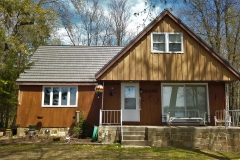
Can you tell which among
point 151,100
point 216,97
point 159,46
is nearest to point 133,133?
point 151,100

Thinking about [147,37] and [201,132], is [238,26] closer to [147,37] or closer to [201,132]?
[147,37]

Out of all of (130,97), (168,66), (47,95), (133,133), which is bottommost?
(133,133)

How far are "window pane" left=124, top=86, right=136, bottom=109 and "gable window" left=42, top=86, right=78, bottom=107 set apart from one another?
3.20 m

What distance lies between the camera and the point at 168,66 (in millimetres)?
11688

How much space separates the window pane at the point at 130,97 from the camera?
1259cm

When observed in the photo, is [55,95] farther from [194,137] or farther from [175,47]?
[194,137]

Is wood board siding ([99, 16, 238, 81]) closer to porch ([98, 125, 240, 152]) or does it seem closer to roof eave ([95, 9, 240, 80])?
roof eave ([95, 9, 240, 80])

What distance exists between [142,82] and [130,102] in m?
1.32

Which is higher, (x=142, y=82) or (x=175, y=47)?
(x=175, y=47)

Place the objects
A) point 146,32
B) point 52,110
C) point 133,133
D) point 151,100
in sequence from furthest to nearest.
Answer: point 52,110 < point 151,100 < point 146,32 < point 133,133

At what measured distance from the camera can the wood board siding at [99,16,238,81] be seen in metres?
11.5

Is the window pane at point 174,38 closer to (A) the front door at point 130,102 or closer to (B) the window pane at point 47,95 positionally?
(A) the front door at point 130,102

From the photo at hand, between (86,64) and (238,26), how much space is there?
16.4m

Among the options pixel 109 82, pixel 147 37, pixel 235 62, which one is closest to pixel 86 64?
pixel 109 82
